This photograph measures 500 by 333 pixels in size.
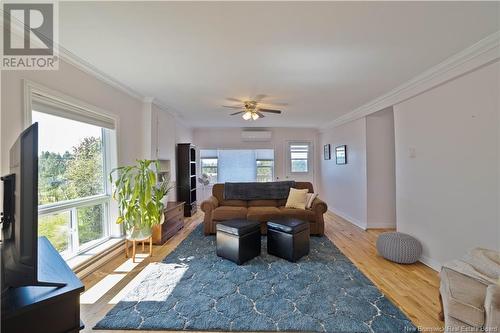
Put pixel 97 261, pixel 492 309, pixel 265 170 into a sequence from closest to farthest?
pixel 492 309 → pixel 97 261 → pixel 265 170

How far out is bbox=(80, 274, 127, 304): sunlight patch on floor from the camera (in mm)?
2123

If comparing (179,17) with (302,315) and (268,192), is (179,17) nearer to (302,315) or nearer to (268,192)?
(302,315)

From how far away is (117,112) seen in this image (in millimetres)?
3143

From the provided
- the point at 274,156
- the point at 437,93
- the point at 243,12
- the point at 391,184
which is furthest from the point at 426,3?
the point at 274,156

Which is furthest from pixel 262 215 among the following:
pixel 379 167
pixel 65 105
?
pixel 65 105

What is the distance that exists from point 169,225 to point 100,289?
1.64 meters

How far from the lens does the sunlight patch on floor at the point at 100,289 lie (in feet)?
6.97

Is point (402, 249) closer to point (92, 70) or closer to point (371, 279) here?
point (371, 279)

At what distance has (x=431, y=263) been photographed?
2748mm

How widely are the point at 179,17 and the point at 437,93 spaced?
2978 mm

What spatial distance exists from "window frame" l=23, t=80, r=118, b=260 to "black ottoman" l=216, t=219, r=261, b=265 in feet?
5.20

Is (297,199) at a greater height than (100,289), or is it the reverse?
(297,199)

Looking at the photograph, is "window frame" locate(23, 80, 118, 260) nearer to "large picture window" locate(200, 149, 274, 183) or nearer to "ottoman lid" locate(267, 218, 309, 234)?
"ottoman lid" locate(267, 218, 309, 234)

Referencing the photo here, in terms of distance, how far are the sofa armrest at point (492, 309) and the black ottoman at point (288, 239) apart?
5.93 ft
